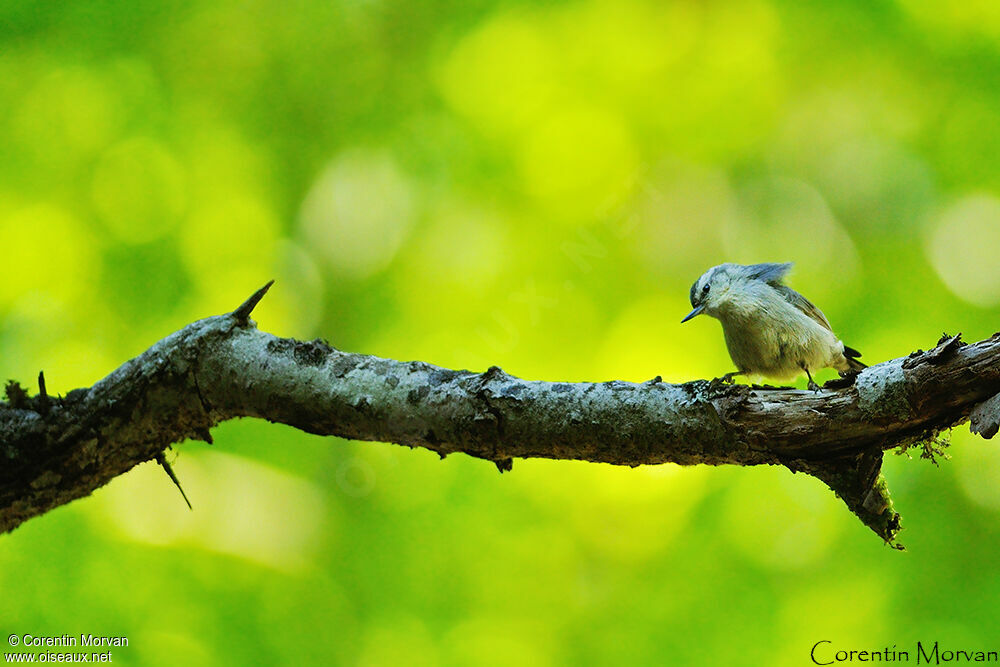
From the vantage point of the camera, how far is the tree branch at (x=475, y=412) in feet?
8.55

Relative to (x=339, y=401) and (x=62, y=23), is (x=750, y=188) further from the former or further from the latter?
(x=62, y=23)

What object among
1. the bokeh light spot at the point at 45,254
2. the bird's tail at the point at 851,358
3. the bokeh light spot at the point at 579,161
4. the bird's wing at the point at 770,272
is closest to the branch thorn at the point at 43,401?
the bird's wing at the point at 770,272

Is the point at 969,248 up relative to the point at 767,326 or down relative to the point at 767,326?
up

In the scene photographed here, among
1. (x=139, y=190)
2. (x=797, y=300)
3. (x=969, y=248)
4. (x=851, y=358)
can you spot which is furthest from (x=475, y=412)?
(x=139, y=190)

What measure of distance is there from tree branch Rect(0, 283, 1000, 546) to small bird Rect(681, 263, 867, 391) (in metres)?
1.11

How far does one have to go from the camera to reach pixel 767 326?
13.1ft

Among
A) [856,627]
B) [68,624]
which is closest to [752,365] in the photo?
[856,627]

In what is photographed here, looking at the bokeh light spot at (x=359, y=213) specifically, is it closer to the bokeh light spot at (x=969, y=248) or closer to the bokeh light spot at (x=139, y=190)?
the bokeh light spot at (x=139, y=190)

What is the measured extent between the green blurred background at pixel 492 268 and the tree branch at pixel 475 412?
3.16m

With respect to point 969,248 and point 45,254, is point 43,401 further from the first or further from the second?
point 969,248

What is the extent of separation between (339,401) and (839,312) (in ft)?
15.8

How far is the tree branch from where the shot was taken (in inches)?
103

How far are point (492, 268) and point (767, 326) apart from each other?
3.10 m

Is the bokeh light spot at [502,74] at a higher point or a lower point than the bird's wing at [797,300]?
higher
